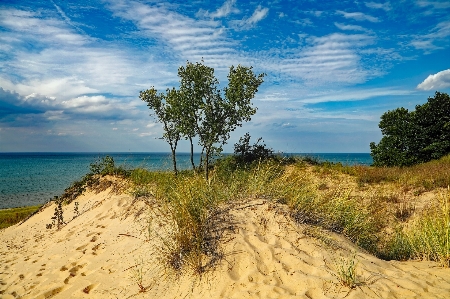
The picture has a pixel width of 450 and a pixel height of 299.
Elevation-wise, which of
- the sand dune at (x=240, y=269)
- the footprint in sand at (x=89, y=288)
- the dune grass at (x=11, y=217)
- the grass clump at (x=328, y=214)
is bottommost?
the dune grass at (x=11, y=217)

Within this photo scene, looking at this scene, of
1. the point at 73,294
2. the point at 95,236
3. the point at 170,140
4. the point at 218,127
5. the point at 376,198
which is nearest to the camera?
the point at 73,294

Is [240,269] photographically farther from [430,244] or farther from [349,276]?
[430,244]

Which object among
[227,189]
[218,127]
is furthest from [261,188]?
[218,127]

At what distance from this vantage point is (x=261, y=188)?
7738 millimetres

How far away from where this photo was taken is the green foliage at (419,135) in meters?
21.1

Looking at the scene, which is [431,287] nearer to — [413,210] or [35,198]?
[413,210]

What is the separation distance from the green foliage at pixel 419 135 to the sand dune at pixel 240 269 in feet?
59.6

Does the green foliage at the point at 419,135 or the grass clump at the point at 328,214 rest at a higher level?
the green foliage at the point at 419,135

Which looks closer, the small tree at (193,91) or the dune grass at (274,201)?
the dune grass at (274,201)

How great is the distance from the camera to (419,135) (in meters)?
21.5

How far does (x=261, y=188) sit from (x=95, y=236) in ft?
15.6

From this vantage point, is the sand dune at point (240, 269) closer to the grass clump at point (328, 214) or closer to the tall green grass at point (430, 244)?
the tall green grass at point (430, 244)

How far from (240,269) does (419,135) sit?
2135 centimetres

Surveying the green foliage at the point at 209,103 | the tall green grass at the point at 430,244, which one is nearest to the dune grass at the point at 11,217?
the green foliage at the point at 209,103
